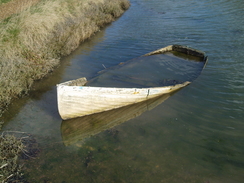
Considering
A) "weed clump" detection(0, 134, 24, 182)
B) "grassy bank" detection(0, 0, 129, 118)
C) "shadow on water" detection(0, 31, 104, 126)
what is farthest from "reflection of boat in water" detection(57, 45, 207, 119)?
"grassy bank" detection(0, 0, 129, 118)

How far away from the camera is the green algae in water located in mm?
9781

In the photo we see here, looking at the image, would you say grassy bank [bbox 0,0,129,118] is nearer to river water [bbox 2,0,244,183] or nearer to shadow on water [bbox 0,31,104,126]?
shadow on water [bbox 0,31,104,126]

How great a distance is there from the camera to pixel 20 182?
5.19 meters

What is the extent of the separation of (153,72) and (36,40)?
5381 millimetres

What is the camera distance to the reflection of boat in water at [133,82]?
720 cm

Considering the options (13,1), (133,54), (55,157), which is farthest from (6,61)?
(13,1)

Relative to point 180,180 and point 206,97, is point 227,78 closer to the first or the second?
point 206,97

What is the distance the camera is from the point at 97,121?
750cm

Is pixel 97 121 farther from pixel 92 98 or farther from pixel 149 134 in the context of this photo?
pixel 149 134

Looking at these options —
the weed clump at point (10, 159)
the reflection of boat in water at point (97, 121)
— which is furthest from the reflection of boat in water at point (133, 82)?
the weed clump at point (10, 159)

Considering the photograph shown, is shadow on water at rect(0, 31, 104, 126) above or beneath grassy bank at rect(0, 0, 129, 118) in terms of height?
beneath

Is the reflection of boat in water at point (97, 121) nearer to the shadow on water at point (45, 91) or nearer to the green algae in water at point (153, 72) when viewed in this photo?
Result: the shadow on water at point (45, 91)

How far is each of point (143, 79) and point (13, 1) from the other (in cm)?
1391

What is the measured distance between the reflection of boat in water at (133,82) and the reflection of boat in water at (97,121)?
16 centimetres
